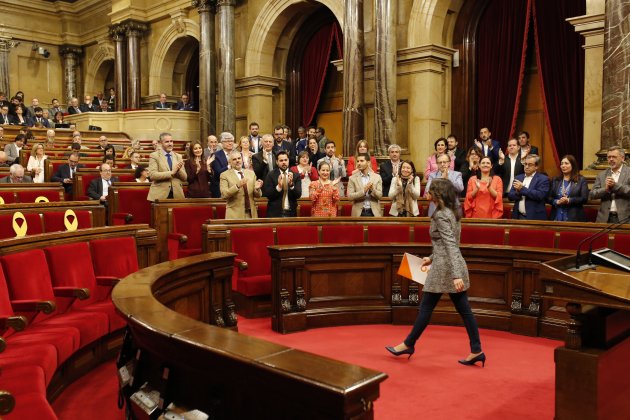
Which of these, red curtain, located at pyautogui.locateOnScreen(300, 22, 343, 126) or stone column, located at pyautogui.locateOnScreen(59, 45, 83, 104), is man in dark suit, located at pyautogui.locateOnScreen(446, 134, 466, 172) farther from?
stone column, located at pyautogui.locateOnScreen(59, 45, 83, 104)

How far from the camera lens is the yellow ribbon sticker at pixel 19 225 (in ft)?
15.8

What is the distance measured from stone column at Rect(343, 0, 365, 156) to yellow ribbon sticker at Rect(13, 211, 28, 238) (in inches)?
218

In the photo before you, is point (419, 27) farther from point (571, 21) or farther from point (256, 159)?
point (256, 159)

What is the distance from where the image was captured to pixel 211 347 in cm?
174

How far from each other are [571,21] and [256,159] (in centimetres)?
449

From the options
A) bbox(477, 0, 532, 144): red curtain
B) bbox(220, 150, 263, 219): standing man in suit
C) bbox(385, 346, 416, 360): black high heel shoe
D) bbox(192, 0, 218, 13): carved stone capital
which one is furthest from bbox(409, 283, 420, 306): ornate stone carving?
bbox(192, 0, 218, 13): carved stone capital

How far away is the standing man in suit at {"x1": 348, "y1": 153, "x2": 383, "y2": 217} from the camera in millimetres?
5742

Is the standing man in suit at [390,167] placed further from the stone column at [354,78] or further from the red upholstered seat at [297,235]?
the stone column at [354,78]

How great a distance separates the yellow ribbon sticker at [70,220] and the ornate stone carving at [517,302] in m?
3.64

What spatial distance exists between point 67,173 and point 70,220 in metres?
3.01

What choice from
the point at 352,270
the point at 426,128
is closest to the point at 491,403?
the point at 352,270

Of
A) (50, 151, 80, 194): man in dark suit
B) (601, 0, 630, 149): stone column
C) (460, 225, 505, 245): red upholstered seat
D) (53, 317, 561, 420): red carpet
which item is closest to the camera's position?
(53, 317, 561, 420): red carpet

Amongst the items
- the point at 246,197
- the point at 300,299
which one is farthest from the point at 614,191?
the point at 246,197

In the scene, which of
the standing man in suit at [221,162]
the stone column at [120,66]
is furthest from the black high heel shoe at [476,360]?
the stone column at [120,66]
